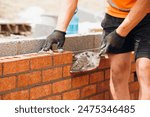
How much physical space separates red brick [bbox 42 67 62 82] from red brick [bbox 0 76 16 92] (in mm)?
291

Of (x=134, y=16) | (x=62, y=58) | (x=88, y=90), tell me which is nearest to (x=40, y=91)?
(x=62, y=58)

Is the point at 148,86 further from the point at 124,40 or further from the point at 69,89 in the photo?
the point at 69,89

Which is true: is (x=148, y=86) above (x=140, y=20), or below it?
below

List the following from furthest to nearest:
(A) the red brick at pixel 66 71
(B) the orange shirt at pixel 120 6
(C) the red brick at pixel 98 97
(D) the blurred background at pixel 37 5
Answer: (D) the blurred background at pixel 37 5
(C) the red brick at pixel 98 97
(A) the red brick at pixel 66 71
(B) the orange shirt at pixel 120 6

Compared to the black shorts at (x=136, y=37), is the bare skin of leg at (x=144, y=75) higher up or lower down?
lower down

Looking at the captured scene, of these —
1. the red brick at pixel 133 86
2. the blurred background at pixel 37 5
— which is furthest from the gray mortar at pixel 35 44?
the blurred background at pixel 37 5

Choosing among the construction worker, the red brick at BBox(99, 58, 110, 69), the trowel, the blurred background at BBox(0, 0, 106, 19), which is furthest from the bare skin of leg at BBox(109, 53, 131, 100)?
the blurred background at BBox(0, 0, 106, 19)

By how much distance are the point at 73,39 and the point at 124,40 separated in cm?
56

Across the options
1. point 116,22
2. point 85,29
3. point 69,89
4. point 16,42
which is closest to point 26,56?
point 16,42

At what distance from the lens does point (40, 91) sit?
2785 mm

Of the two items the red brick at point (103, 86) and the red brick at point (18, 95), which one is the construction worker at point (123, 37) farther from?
the red brick at point (18, 95)

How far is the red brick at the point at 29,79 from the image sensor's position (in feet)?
8.61

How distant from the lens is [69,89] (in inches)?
119

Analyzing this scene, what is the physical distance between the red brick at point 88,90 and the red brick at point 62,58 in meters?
0.34
